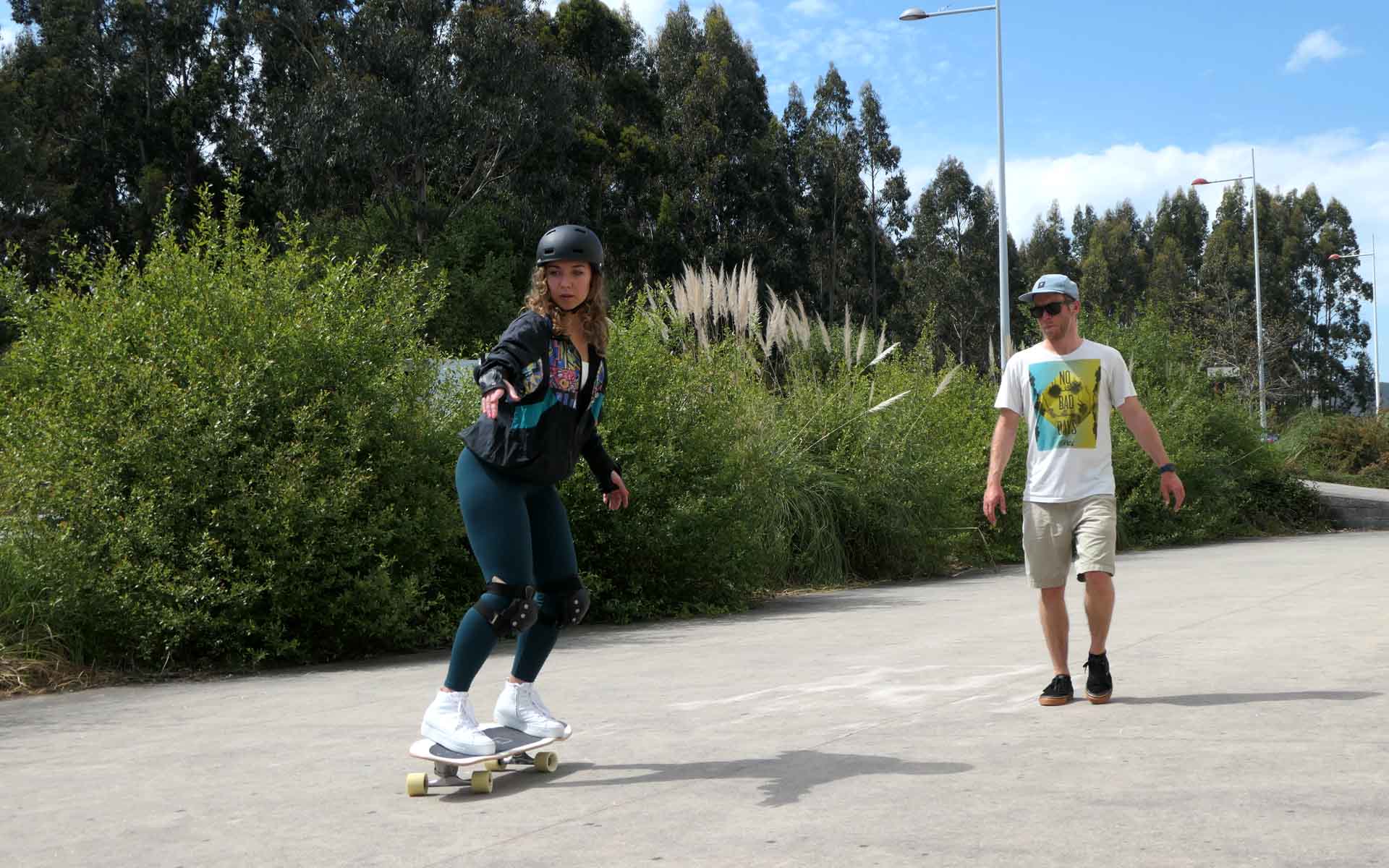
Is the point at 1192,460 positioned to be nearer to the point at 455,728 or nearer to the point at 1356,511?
the point at 1356,511

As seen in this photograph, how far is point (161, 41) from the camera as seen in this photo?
143 feet

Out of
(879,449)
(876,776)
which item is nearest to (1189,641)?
(876,776)

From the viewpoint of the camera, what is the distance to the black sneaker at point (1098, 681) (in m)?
5.98

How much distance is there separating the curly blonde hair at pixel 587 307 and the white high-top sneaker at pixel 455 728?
4.32 ft

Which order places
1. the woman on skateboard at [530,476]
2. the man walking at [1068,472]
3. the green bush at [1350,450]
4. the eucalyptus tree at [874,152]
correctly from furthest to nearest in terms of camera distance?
the eucalyptus tree at [874,152] → the green bush at [1350,450] → the man walking at [1068,472] → the woman on skateboard at [530,476]

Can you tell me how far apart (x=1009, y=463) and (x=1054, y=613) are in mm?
10173

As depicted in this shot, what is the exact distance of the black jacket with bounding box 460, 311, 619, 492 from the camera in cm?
464

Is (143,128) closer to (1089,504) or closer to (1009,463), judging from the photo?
(1009,463)

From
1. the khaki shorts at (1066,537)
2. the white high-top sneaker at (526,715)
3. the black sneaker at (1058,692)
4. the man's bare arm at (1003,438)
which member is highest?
the man's bare arm at (1003,438)

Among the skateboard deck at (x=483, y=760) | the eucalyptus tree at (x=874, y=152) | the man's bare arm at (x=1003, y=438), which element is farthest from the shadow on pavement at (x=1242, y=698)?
the eucalyptus tree at (x=874, y=152)

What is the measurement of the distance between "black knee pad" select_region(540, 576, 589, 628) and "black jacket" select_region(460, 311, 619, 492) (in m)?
0.38

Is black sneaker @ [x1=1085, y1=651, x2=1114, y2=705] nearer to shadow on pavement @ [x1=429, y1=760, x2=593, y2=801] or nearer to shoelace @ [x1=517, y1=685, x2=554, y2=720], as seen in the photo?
shadow on pavement @ [x1=429, y1=760, x2=593, y2=801]

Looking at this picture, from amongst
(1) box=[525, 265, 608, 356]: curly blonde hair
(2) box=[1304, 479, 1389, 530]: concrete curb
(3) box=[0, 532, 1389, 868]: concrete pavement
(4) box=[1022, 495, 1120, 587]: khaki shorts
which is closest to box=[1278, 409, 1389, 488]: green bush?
(2) box=[1304, 479, 1389, 530]: concrete curb

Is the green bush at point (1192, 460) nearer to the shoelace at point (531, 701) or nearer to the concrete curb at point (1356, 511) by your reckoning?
the concrete curb at point (1356, 511)
